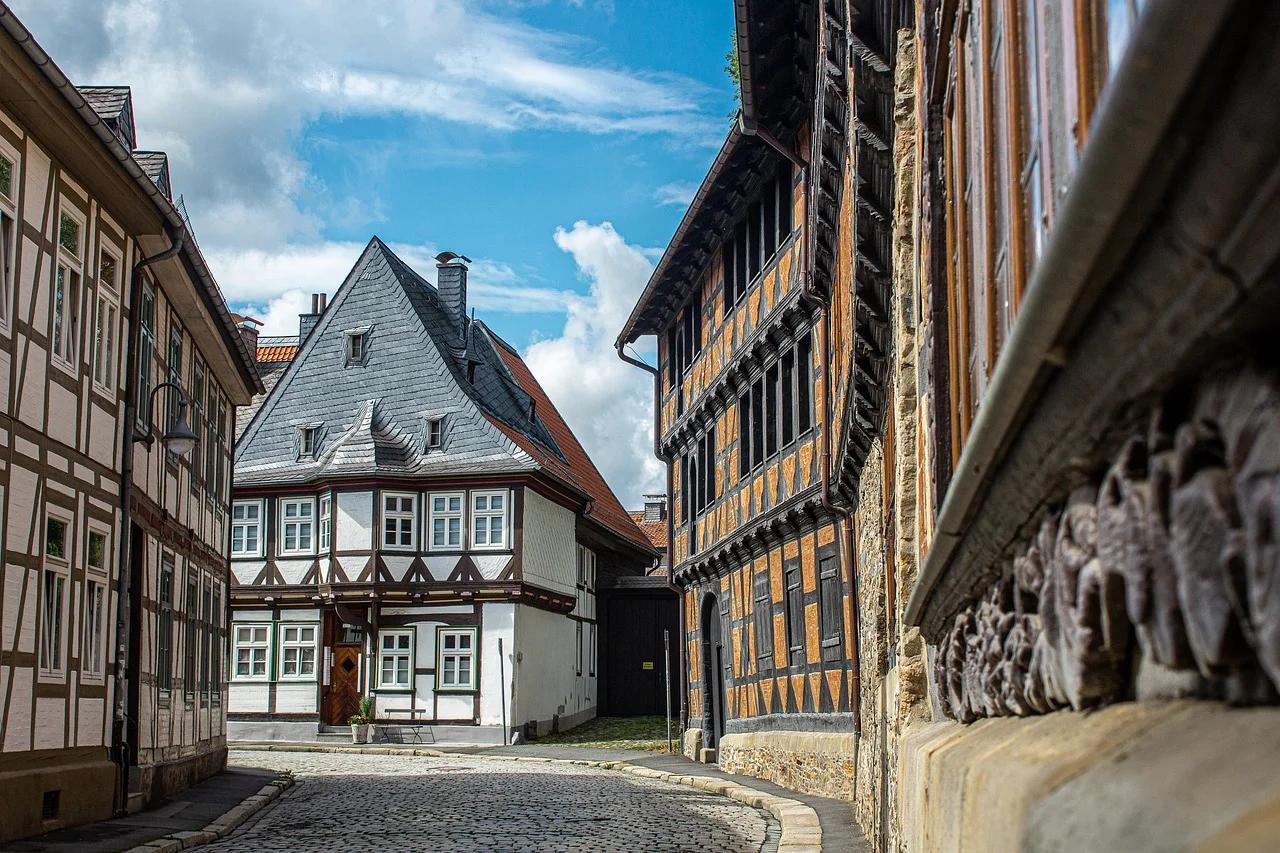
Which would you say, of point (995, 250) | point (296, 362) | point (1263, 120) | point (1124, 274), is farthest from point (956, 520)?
point (296, 362)

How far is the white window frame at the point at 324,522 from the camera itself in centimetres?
3621

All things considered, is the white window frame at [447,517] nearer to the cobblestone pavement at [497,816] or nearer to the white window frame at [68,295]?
the cobblestone pavement at [497,816]

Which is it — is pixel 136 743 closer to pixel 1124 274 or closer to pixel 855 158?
pixel 855 158

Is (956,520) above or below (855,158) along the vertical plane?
below

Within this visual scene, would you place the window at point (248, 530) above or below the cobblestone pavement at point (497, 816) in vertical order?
above

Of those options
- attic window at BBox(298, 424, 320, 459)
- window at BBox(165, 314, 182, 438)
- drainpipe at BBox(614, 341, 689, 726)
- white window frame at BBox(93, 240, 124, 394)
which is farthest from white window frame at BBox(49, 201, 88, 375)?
attic window at BBox(298, 424, 320, 459)

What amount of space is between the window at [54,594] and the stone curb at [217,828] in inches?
73.0

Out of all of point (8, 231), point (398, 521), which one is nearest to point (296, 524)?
point (398, 521)

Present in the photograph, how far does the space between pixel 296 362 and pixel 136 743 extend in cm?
2512

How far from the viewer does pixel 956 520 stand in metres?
3.27

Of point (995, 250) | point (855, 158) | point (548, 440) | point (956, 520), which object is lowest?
point (956, 520)

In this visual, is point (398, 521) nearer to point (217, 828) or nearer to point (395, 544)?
point (395, 544)

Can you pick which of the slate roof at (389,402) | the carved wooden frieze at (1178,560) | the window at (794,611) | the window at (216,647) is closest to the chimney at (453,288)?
the slate roof at (389,402)

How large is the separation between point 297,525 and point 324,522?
104 centimetres
